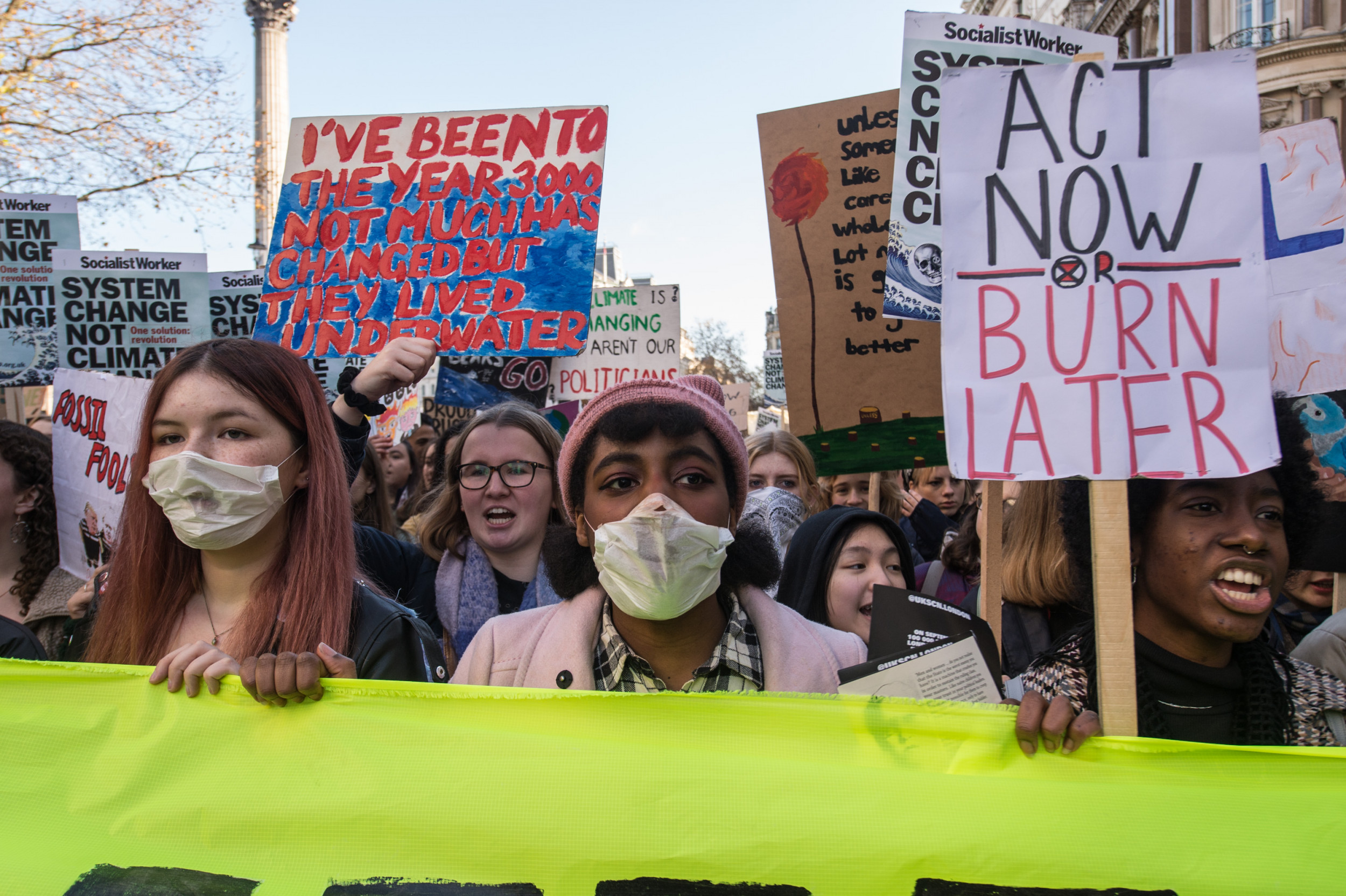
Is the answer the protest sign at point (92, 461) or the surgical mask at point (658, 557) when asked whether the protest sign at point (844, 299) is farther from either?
the protest sign at point (92, 461)

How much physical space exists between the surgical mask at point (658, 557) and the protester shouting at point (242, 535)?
50cm

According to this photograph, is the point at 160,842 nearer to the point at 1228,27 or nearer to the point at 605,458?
the point at 605,458

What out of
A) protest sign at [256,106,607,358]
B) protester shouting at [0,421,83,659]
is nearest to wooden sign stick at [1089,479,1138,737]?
protest sign at [256,106,607,358]

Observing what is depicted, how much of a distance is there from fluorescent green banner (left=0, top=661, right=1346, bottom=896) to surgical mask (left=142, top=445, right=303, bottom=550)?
379mm

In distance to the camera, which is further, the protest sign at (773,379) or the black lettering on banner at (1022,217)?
the protest sign at (773,379)

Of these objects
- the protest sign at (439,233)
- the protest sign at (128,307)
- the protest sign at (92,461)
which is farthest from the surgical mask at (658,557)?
the protest sign at (128,307)

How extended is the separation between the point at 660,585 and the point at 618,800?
478 millimetres

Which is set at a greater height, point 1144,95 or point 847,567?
point 1144,95

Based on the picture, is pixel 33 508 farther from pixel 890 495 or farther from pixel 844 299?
pixel 890 495

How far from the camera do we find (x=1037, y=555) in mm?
3039

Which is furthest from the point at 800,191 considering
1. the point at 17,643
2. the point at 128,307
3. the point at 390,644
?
the point at 128,307

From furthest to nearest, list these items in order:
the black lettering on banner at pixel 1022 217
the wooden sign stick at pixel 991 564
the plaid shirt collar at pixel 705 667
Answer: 1. the wooden sign stick at pixel 991 564
2. the plaid shirt collar at pixel 705 667
3. the black lettering on banner at pixel 1022 217

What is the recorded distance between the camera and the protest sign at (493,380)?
22.0ft

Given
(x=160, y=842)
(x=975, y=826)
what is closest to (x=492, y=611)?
(x=160, y=842)
